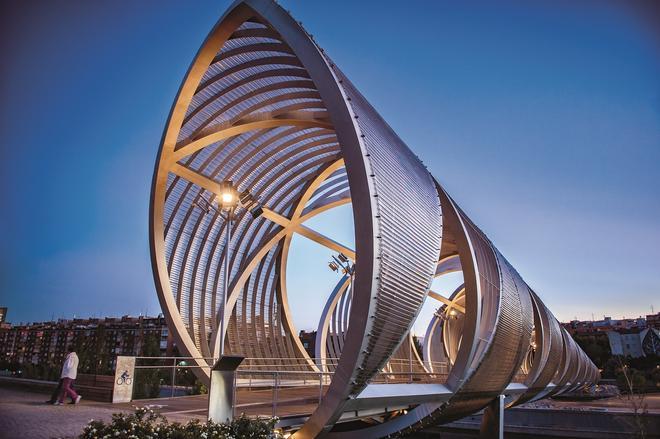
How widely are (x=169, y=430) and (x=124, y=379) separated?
269 inches

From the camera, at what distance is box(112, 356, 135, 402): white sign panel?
1364 centimetres

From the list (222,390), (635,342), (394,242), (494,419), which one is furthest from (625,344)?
A: (222,390)

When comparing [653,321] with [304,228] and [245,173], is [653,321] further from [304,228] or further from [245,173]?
[245,173]

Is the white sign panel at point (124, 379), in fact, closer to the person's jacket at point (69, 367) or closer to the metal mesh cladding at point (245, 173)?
the person's jacket at point (69, 367)

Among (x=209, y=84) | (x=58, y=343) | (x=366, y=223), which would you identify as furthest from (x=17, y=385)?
(x=58, y=343)

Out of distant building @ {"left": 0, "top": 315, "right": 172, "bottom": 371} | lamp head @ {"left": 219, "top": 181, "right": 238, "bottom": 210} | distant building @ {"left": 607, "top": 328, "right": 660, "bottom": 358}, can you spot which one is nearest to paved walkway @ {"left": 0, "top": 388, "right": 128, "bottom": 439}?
lamp head @ {"left": 219, "top": 181, "right": 238, "bottom": 210}

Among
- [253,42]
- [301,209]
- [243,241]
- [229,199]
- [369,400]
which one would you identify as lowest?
[369,400]

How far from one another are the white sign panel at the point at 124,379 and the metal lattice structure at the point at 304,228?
5036 mm

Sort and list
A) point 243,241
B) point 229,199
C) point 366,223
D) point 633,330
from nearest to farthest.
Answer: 1. point 366,223
2. point 229,199
3. point 243,241
4. point 633,330

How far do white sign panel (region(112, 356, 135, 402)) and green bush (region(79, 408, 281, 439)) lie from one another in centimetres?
584

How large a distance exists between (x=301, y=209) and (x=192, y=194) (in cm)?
662

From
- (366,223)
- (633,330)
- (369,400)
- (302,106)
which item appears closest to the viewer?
(366,223)

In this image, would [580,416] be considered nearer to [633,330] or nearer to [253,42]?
[253,42]

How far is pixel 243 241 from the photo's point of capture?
86.0 ft
